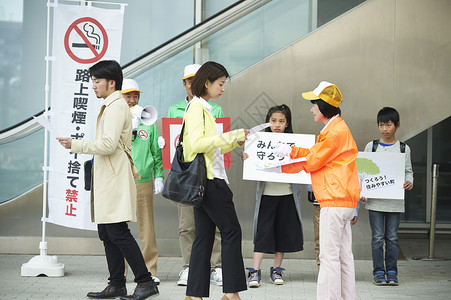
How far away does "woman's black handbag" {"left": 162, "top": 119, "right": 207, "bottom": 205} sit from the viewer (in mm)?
4816

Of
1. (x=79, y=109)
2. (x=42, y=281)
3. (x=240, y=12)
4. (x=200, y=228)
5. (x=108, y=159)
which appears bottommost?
(x=42, y=281)

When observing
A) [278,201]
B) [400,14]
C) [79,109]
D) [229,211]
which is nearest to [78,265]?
[79,109]

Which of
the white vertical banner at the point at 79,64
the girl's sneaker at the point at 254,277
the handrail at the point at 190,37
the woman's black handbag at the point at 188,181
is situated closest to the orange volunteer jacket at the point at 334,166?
the woman's black handbag at the point at 188,181

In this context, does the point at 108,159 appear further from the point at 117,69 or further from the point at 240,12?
the point at 240,12

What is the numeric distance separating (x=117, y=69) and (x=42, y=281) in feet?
7.09

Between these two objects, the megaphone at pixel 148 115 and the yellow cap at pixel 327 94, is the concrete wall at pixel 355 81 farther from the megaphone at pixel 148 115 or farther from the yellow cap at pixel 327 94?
the yellow cap at pixel 327 94

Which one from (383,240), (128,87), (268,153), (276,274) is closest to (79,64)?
(128,87)

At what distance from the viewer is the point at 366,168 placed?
6703 mm

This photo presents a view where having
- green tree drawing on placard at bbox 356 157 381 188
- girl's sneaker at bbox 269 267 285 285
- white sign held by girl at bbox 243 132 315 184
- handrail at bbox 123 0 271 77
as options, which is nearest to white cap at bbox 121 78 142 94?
white sign held by girl at bbox 243 132 315 184

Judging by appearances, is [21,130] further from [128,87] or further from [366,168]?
[366,168]

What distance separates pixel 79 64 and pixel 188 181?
7.80 ft

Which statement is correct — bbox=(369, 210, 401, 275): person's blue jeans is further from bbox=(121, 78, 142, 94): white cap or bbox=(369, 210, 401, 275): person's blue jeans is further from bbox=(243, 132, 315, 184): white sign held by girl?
bbox=(121, 78, 142, 94): white cap

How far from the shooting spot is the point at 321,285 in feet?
16.5

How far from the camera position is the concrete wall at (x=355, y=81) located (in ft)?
26.0
